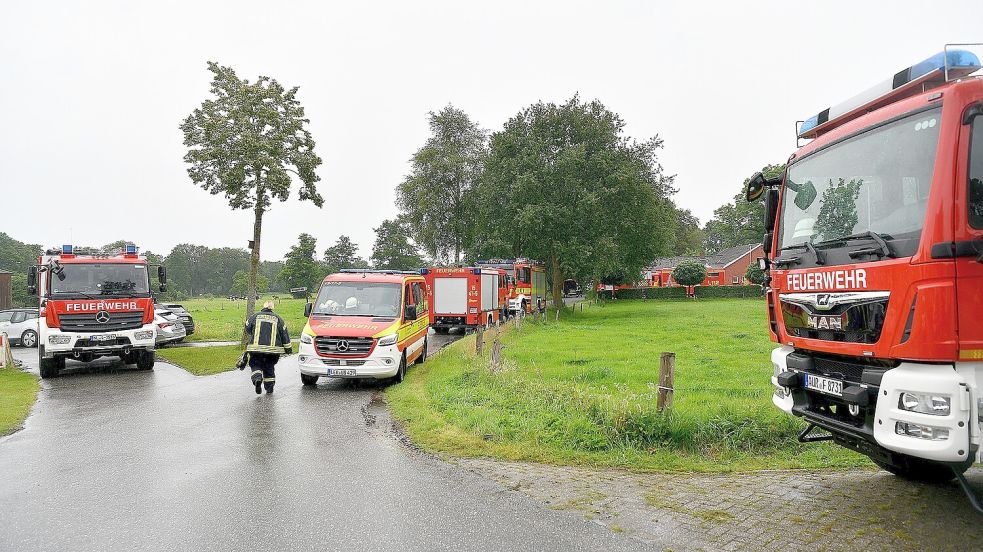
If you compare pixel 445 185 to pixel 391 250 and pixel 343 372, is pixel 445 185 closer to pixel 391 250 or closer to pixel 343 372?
pixel 343 372

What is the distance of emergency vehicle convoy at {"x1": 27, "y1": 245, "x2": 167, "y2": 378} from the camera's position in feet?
44.6

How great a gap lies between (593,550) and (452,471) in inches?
89.4

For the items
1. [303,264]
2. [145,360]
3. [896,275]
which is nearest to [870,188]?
[896,275]

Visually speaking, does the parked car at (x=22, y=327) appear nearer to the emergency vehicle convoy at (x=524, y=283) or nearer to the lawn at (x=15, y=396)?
the lawn at (x=15, y=396)

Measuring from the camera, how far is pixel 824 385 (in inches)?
193

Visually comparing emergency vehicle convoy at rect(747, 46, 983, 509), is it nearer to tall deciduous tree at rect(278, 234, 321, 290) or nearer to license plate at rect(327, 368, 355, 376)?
license plate at rect(327, 368, 355, 376)

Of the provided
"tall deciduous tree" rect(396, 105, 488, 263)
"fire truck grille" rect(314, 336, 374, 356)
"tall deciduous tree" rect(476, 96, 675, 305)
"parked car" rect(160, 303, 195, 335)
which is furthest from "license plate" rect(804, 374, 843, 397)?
"tall deciduous tree" rect(396, 105, 488, 263)

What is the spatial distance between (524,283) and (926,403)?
30437 mm

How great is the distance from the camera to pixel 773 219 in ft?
19.7

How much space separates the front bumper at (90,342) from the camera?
13461 millimetres

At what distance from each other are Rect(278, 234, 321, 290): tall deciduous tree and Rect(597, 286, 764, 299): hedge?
123 feet

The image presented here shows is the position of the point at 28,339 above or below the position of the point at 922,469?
below

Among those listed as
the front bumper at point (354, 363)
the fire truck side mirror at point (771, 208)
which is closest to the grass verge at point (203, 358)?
the front bumper at point (354, 363)

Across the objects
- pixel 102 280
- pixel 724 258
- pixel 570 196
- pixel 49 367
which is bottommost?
pixel 49 367
